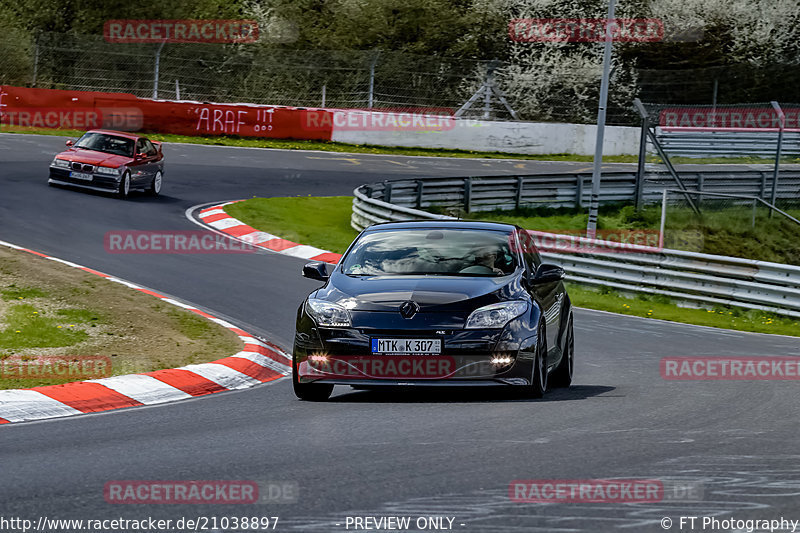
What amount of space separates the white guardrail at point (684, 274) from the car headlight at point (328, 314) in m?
11.0

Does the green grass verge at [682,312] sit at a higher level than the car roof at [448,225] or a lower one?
lower

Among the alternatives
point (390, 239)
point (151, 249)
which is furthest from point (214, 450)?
point (151, 249)

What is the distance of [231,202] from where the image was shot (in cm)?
2814

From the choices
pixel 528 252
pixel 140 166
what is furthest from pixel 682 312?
pixel 140 166

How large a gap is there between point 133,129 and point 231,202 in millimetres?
13151

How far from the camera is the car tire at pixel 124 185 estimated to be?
26.9m

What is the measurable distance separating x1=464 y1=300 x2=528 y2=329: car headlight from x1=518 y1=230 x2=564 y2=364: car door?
1.66 ft

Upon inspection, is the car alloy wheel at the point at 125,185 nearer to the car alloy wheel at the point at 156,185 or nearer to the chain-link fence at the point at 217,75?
the car alloy wheel at the point at 156,185

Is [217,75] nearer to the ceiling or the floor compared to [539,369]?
nearer to the ceiling

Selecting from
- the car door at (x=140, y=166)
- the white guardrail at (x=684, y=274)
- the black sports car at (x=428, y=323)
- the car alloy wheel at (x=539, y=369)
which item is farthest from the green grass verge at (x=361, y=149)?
the car alloy wheel at (x=539, y=369)

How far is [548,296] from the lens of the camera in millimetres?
10633

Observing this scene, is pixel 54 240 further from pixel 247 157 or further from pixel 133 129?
pixel 133 129

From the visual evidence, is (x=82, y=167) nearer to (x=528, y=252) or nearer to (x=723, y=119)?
(x=528, y=252)

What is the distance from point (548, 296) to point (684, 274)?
429 inches
